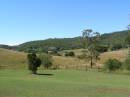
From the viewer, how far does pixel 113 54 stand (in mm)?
148000

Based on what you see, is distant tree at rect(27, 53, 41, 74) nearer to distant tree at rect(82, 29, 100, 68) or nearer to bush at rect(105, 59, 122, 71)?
bush at rect(105, 59, 122, 71)

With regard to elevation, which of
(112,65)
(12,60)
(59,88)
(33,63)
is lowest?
(59,88)

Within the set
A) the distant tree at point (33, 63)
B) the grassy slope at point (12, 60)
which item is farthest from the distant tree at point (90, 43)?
the distant tree at point (33, 63)

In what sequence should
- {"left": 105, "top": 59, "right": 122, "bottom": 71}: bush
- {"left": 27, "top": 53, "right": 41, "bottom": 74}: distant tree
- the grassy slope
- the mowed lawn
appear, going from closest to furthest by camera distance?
the mowed lawn, {"left": 27, "top": 53, "right": 41, "bottom": 74}: distant tree, {"left": 105, "top": 59, "right": 122, "bottom": 71}: bush, the grassy slope

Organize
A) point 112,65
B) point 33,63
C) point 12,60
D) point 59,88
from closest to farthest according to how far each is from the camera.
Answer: point 59,88, point 33,63, point 112,65, point 12,60

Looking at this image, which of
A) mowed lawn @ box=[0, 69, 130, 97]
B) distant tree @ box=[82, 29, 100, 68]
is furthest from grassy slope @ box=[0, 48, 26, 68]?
mowed lawn @ box=[0, 69, 130, 97]

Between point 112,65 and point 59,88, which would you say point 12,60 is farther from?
point 59,88

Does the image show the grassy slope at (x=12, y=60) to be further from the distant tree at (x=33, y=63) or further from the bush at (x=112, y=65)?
the distant tree at (x=33, y=63)

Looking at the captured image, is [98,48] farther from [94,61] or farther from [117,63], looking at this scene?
[117,63]

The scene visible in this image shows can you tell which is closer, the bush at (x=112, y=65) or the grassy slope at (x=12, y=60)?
the bush at (x=112, y=65)

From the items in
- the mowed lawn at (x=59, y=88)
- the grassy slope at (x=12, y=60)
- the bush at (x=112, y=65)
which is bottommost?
the mowed lawn at (x=59, y=88)

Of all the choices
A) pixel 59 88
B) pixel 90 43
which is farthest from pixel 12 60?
pixel 59 88

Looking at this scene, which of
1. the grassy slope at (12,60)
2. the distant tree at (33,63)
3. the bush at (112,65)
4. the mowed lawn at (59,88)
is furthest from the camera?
the grassy slope at (12,60)

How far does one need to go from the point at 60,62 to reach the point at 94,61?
45.3 ft
